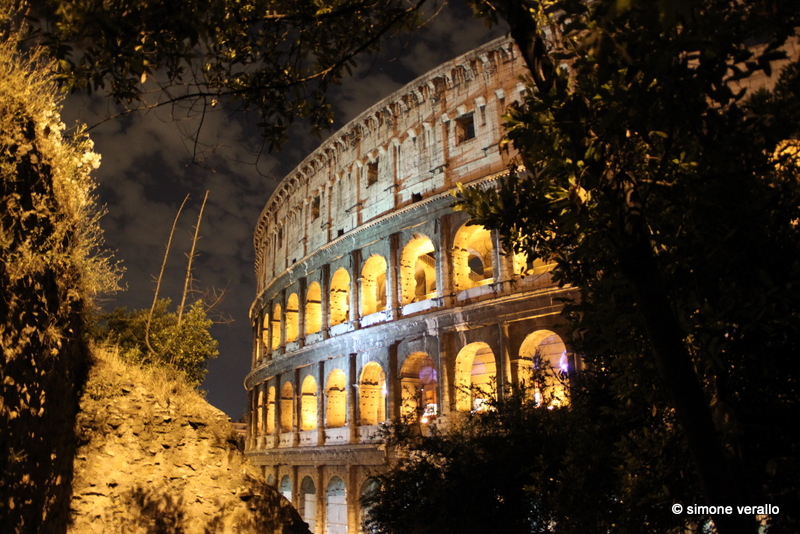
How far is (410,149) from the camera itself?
69.4 feet

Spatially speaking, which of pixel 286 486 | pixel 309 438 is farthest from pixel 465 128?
pixel 286 486

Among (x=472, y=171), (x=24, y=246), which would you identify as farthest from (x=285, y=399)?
(x=24, y=246)

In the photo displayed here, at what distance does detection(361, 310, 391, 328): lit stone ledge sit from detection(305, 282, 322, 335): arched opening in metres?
4.27

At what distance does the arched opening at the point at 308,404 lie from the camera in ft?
81.6

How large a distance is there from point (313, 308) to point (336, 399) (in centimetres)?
430

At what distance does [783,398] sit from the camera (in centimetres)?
422

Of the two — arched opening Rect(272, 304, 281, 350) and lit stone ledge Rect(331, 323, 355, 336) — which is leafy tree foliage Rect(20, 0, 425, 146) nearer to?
lit stone ledge Rect(331, 323, 355, 336)

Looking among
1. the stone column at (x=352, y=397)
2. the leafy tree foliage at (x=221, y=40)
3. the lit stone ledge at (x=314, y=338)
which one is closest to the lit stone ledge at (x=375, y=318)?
the stone column at (x=352, y=397)

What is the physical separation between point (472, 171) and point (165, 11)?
15438mm

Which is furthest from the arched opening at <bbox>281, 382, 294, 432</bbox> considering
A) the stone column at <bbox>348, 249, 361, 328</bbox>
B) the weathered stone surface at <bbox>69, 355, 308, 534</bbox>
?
the weathered stone surface at <bbox>69, 355, 308, 534</bbox>

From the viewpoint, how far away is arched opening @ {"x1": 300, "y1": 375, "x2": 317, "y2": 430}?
979 inches

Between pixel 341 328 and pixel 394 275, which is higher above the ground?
pixel 394 275

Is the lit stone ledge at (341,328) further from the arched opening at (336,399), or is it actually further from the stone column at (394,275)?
the stone column at (394,275)

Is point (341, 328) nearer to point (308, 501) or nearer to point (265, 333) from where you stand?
point (308, 501)
